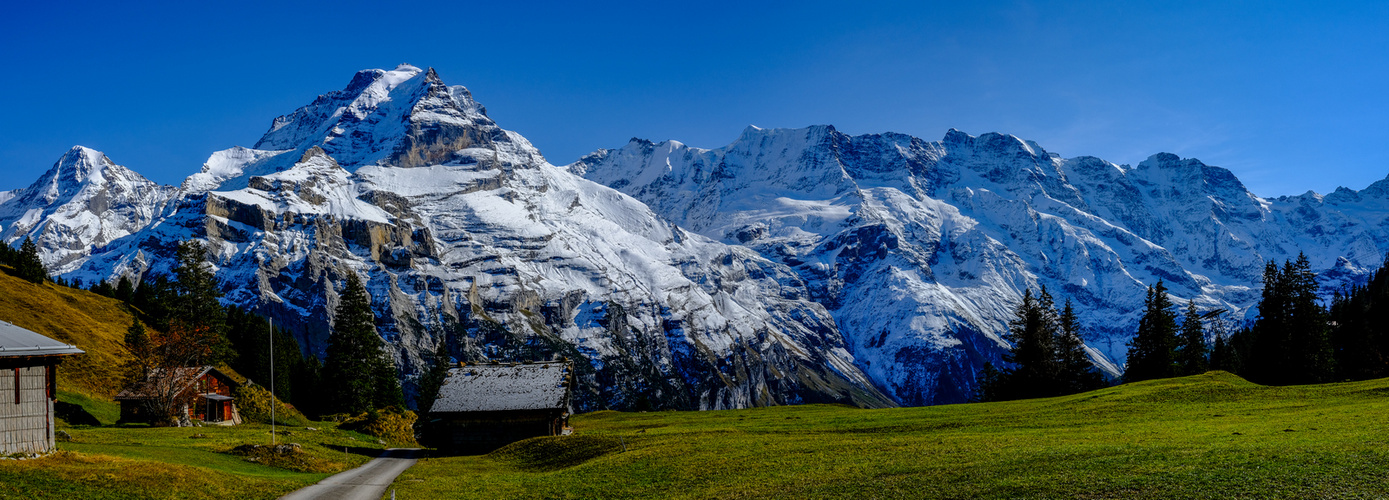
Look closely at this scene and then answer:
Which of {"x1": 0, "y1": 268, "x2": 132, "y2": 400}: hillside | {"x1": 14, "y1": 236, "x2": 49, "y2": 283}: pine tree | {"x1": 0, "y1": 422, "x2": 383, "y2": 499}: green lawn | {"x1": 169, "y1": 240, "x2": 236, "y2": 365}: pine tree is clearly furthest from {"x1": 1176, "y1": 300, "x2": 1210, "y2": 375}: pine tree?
{"x1": 14, "y1": 236, "x2": 49, "y2": 283}: pine tree

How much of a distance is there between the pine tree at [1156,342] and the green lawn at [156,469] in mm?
85896

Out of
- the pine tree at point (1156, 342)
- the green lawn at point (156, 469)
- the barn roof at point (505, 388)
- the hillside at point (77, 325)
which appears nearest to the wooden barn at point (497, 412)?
the barn roof at point (505, 388)

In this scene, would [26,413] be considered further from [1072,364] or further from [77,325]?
[1072,364]

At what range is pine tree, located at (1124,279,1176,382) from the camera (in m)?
93.5

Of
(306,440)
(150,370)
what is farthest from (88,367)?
(306,440)

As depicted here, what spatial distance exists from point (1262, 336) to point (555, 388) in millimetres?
Result: 76285

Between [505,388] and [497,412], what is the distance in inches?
159

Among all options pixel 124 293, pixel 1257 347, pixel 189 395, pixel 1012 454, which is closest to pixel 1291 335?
pixel 1257 347

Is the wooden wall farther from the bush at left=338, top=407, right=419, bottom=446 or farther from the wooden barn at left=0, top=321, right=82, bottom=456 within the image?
the bush at left=338, top=407, right=419, bottom=446

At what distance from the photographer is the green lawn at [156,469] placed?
29844mm

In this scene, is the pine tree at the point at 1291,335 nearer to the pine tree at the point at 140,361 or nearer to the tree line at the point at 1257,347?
the tree line at the point at 1257,347

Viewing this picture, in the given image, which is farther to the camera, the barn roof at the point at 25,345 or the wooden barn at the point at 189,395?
the wooden barn at the point at 189,395

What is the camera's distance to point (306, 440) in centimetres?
6378

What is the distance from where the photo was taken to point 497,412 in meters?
71.5
